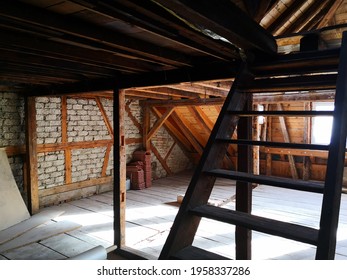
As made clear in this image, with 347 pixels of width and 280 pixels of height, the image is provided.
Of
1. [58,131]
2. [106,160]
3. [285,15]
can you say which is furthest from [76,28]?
[106,160]

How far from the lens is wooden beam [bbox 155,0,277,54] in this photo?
4.40ft

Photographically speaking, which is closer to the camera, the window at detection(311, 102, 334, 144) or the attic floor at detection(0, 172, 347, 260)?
the attic floor at detection(0, 172, 347, 260)

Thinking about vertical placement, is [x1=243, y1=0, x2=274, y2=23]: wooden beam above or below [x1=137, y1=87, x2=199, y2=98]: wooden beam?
above

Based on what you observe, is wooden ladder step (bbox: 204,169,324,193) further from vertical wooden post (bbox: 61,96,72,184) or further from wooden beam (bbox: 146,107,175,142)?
wooden beam (bbox: 146,107,175,142)

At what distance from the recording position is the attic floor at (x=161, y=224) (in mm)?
3852

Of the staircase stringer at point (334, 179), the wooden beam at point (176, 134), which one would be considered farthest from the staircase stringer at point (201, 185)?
the wooden beam at point (176, 134)

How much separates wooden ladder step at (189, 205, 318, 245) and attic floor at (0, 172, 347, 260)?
2.46m

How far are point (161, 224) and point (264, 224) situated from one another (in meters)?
3.66

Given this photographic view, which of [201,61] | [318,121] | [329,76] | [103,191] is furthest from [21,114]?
[318,121]

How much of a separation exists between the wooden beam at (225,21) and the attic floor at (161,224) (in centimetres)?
277

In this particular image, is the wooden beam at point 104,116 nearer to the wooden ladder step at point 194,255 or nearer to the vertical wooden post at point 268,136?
the vertical wooden post at point 268,136

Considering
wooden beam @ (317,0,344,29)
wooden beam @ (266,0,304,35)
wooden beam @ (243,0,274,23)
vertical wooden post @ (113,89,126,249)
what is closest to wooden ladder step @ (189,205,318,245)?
wooden beam @ (243,0,274,23)

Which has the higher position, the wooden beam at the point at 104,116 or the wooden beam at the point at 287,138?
the wooden beam at the point at 104,116
